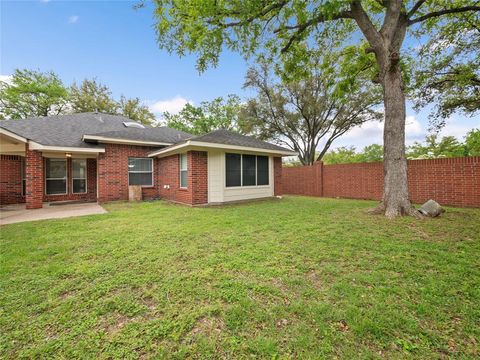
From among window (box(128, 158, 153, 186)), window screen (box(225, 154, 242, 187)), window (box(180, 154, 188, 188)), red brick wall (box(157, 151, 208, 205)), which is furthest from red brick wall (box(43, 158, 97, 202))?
window screen (box(225, 154, 242, 187))

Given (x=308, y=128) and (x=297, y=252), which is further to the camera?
(x=308, y=128)

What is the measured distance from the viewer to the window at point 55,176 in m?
9.70

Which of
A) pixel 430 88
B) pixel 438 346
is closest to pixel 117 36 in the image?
pixel 438 346

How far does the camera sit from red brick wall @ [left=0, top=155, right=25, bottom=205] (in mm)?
9414

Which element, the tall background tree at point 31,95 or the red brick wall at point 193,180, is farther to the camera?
the tall background tree at point 31,95

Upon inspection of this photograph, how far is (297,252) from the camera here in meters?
3.45

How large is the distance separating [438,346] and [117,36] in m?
14.2

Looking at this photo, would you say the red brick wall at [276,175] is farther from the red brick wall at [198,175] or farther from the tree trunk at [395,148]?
the tree trunk at [395,148]

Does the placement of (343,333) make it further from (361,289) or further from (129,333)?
(129,333)

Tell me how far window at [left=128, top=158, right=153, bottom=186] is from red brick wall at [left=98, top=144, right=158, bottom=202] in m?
0.22

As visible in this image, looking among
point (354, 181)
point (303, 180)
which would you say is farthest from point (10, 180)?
point (354, 181)

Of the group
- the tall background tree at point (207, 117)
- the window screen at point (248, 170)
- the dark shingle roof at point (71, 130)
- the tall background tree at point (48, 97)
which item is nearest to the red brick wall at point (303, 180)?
the window screen at point (248, 170)

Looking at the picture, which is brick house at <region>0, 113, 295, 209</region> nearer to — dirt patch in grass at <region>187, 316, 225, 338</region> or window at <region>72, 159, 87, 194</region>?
window at <region>72, 159, 87, 194</region>

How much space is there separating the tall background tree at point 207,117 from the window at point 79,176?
16785 millimetres
